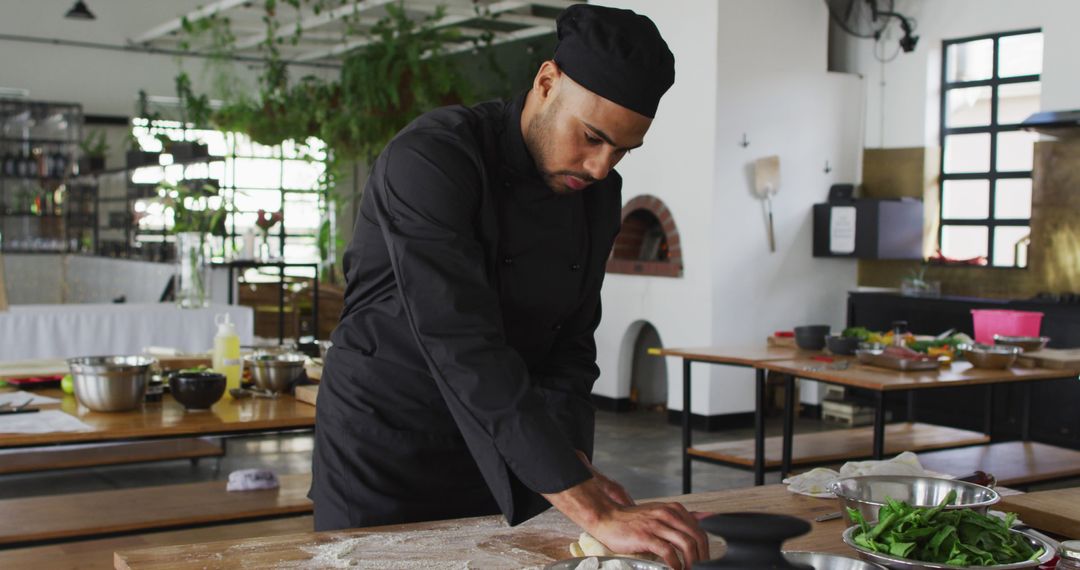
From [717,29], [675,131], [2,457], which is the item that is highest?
[717,29]

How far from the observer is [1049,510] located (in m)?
1.75

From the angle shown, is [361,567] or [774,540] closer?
[774,540]

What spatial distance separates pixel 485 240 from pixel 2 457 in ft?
13.0

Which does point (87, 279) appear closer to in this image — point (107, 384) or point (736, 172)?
point (736, 172)

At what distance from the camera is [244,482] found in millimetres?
3672

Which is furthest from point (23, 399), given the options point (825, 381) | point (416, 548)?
point (825, 381)

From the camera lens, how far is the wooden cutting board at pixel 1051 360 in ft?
15.3

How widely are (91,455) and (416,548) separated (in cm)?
382

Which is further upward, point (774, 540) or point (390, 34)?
point (390, 34)

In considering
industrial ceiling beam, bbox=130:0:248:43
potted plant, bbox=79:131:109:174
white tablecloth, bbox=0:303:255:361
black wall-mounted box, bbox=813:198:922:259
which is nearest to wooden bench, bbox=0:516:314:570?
white tablecloth, bbox=0:303:255:361

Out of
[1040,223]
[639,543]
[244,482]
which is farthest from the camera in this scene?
[1040,223]

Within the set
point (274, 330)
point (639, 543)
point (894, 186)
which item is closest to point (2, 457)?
point (639, 543)

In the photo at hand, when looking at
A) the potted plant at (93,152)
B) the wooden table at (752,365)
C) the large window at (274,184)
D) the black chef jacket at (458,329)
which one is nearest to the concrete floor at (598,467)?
the wooden table at (752,365)

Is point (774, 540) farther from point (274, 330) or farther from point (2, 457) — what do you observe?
point (274, 330)
